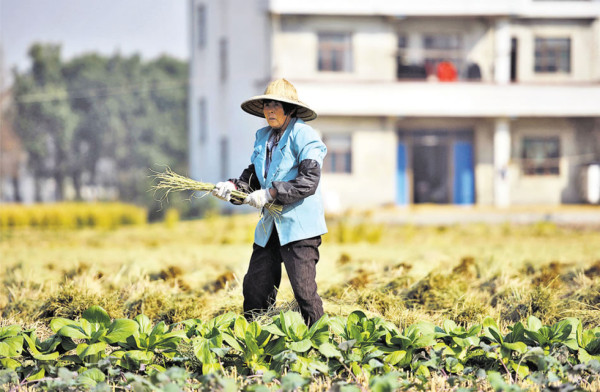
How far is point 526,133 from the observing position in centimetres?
2548

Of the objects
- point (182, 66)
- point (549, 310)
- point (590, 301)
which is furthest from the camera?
point (182, 66)

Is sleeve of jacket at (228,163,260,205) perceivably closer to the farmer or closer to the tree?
the farmer

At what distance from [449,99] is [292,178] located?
20.1 metres

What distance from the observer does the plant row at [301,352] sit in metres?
4.11

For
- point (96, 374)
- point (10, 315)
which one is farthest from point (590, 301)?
point (10, 315)

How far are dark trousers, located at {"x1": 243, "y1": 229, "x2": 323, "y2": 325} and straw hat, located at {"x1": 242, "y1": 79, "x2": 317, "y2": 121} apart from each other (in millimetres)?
841

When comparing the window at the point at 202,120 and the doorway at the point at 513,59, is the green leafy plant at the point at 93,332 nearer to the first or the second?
the doorway at the point at 513,59

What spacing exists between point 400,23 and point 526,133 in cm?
565

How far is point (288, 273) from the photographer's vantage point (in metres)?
4.95

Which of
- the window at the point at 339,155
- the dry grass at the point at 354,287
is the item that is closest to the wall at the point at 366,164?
the window at the point at 339,155

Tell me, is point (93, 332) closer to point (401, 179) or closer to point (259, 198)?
point (259, 198)

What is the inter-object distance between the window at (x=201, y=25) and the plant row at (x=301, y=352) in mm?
24489

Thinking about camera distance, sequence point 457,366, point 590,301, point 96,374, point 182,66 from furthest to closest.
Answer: point 182,66, point 590,301, point 457,366, point 96,374

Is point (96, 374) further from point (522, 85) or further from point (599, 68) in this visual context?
point (599, 68)
